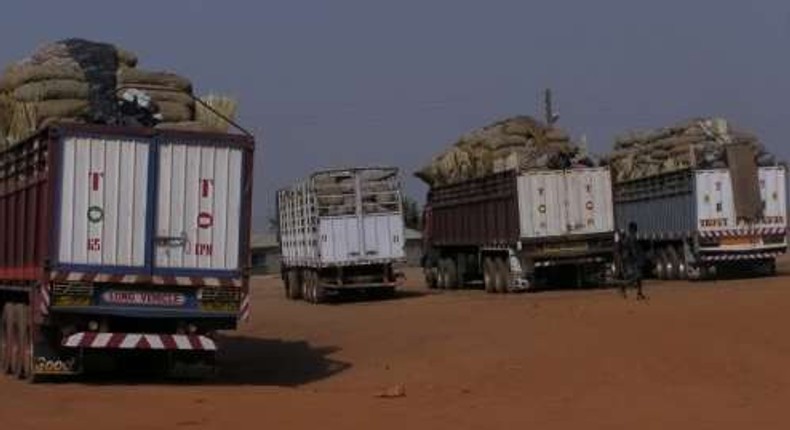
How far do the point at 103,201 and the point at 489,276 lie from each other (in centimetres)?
1736

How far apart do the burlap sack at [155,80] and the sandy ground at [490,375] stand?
456 cm

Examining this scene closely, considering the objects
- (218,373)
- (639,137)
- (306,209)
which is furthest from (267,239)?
(218,373)

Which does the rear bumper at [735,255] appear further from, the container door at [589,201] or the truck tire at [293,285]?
the truck tire at [293,285]

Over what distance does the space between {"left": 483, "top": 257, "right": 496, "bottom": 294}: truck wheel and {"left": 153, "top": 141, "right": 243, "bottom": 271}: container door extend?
15781 millimetres

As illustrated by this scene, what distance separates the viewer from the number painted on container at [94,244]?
14771 millimetres

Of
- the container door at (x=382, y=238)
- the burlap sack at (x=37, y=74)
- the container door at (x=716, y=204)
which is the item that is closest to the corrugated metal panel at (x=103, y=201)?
the burlap sack at (x=37, y=74)

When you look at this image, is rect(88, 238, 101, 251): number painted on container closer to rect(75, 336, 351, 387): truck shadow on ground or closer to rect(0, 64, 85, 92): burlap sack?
rect(75, 336, 351, 387): truck shadow on ground

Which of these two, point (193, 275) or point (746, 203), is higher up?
point (746, 203)

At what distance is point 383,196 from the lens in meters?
30.9

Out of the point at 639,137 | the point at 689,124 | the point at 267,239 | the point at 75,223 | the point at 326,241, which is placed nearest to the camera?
the point at 75,223

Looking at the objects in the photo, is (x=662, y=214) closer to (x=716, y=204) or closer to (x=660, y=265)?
(x=660, y=265)

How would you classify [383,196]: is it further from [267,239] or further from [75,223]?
[267,239]

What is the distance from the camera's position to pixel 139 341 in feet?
49.9

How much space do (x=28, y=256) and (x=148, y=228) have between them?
5.42 ft
